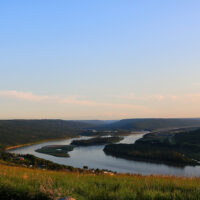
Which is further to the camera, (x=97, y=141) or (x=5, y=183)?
(x=97, y=141)

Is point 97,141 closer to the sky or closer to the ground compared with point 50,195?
closer to the ground

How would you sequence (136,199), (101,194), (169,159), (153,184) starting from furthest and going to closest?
(169,159), (153,184), (101,194), (136,199)

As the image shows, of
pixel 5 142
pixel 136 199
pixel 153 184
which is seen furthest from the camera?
pixel 5 142

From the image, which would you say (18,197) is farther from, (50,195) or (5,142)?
(5,142)

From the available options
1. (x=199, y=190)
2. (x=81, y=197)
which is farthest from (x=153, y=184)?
(x=81, y=197)

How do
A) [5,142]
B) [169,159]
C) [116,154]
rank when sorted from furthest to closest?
[5,142]
[116,154]
[169,159]

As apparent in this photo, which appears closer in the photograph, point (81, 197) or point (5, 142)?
point (81, 197)

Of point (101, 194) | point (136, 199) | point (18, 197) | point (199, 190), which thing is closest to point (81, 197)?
point (101, 194)

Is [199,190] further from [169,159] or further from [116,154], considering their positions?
[116,154]

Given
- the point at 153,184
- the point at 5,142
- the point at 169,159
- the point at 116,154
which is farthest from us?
the point at 5,142
